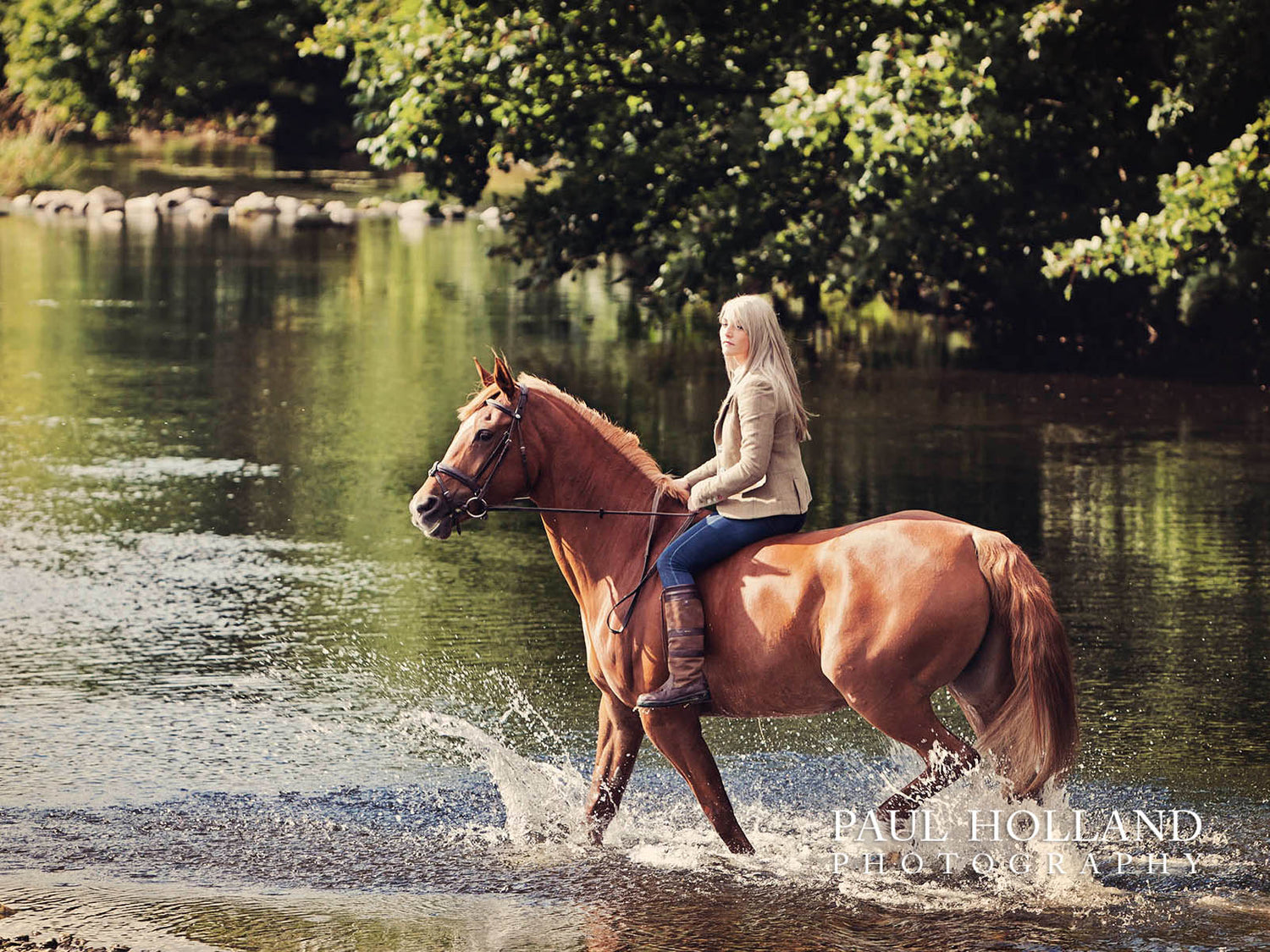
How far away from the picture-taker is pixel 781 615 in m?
6.75

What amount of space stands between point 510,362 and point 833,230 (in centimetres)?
402

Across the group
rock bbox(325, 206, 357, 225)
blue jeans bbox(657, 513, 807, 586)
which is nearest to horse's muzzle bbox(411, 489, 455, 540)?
blue jeans bbox(657, 513, 807, 586)

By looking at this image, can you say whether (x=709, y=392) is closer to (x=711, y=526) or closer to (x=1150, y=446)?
(x=1150, y=446)

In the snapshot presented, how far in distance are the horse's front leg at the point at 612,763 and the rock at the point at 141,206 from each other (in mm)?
38829

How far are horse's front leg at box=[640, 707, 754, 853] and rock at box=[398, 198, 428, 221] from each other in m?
38.4

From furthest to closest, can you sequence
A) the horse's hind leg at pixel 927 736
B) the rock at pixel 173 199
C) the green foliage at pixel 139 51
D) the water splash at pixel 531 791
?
the rock at pixel 173 199 → the green foliage at pixel 139 51 → the water splash at pixel 531 791 → the horse's hind leg at pixel 927 736

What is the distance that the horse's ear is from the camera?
6965 millimetres

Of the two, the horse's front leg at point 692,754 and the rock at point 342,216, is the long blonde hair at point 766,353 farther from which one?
the rock at point 342,216

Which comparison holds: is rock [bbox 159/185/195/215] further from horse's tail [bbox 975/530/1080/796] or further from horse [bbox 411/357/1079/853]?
horse's tail [bbox 975/530/1080/796]

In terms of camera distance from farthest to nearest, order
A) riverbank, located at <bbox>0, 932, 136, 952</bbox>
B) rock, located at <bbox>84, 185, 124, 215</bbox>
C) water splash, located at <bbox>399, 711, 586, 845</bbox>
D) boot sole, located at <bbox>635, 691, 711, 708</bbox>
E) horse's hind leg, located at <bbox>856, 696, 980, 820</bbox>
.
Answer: rock, located at <bbox>84, 185, 124, 215</bbox> < water splash, located at <bbox>399, 711, 586, 845</bbox> < boot sole, located at <bbox>635, 691, 711, 708</bbox> < horse's hind leg, located at <bbox>856, 696, 980, 820</bbox> < riverbank, located at <bbox>0, 932, 136, 952</bbox>

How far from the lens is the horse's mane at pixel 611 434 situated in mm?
7141

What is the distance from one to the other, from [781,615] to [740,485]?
0.49 metres

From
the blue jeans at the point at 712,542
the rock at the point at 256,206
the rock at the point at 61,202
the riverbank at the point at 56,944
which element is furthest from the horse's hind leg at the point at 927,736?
the rock at the point at 61,202

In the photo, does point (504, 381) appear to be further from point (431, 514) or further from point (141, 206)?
point (141, 206)
